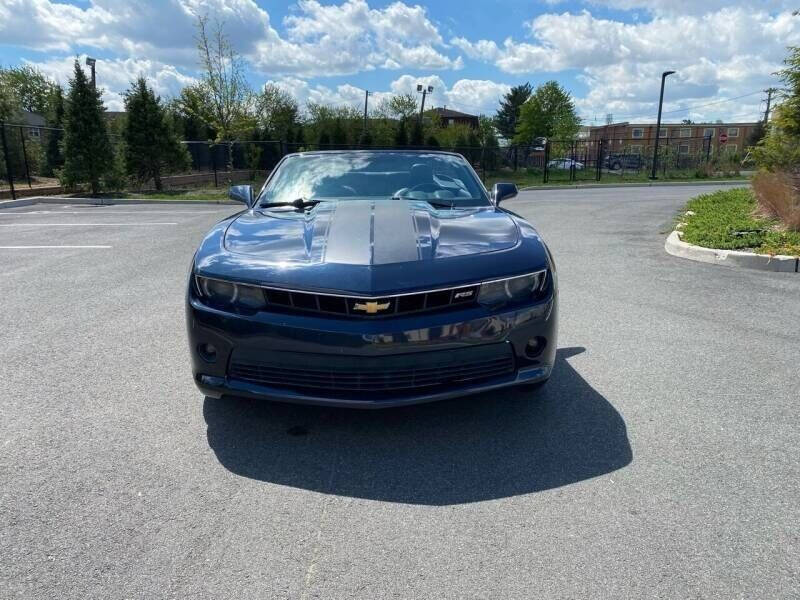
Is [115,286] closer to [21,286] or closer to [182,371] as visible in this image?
[21,286]

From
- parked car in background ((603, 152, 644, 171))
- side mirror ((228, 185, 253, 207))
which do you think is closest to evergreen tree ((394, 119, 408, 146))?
parked car in background ((603, 152, 644, 171))

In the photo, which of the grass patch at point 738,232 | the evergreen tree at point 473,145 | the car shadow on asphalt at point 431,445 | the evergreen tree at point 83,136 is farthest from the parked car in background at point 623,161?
the car shadow on asphalt at point 431,445

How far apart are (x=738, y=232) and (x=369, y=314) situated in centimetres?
790

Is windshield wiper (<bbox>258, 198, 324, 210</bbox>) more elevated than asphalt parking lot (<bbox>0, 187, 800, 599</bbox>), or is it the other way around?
windshield wiper (<bbox>258, 198, 324, 210</bbox>)

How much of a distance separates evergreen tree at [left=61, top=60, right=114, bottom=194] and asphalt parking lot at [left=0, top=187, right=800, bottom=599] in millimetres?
16336

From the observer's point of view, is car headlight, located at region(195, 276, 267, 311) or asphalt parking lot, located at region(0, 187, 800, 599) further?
car headlight, located at region(195, 276, 267, 311)

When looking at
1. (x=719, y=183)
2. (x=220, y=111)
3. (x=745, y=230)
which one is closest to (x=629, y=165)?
(x=719, y=183)

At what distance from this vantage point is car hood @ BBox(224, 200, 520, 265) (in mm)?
2824

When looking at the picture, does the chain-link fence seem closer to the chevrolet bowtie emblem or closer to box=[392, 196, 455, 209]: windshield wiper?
box=[392, 196, 455, 209]: windshield wiper

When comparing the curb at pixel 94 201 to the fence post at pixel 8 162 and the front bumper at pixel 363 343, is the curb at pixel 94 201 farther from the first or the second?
the front bumper at pixel 363 343

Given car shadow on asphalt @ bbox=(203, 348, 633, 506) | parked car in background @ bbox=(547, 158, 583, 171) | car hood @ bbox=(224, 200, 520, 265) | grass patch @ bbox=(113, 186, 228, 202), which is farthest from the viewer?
parked car in background @ bbox=(547, 158, 583, 171)

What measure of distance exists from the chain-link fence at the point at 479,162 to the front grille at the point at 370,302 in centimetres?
1927

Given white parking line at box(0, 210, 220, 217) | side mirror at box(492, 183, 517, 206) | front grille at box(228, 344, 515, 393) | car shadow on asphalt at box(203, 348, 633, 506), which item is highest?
side mirror at box(492, 183, 517, 206)

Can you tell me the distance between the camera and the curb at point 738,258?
6.94 metres
